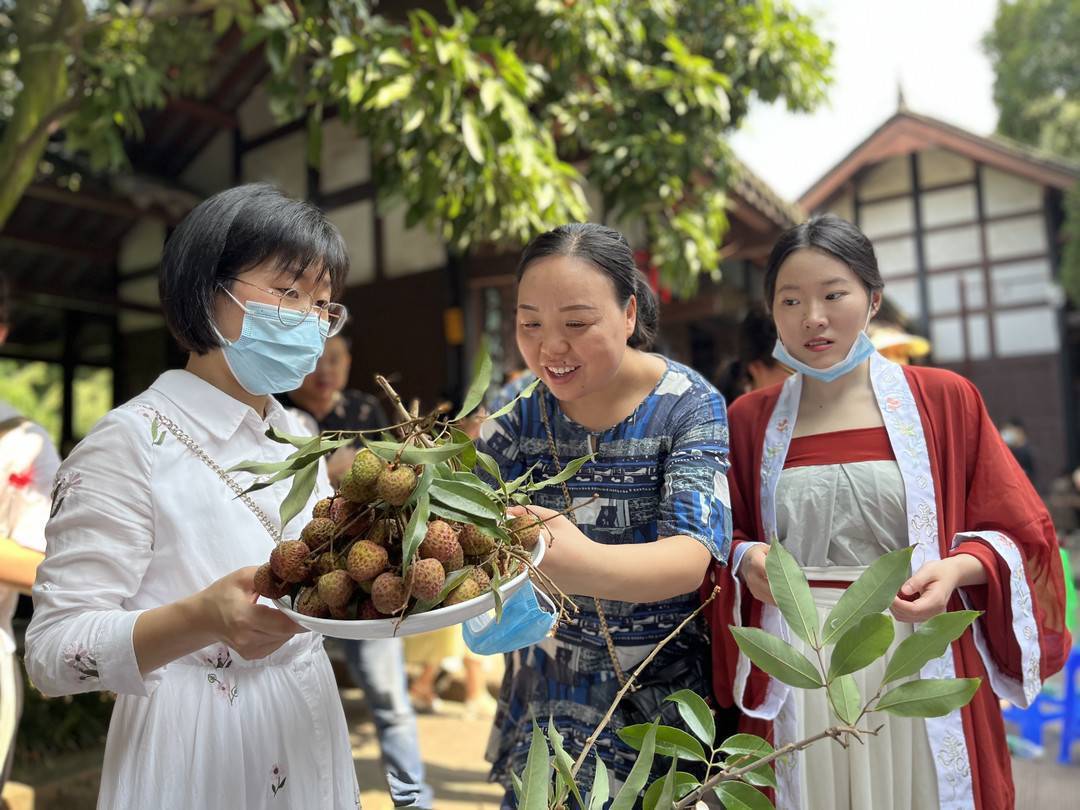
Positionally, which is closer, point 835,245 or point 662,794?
point 662,794

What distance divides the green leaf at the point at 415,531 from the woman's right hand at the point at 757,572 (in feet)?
3.00

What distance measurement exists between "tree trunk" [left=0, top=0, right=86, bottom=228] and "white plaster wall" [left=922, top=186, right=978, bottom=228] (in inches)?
590

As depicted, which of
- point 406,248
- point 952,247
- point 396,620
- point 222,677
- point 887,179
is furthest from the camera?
point 887,179

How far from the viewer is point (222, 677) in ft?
4.47

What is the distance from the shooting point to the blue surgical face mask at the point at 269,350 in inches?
56.5

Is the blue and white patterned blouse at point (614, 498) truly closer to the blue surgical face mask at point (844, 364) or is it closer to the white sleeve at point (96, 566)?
the blue surgical face mask at point (844, 364)

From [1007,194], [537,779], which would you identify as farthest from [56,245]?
[1007,194]

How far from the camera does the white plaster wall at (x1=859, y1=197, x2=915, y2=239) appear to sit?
15203 millimetres

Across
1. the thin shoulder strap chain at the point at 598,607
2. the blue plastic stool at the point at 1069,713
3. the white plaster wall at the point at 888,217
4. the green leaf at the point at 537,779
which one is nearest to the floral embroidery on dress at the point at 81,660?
the green leaf at the point at 537,779

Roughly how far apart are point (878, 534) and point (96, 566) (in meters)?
1.57

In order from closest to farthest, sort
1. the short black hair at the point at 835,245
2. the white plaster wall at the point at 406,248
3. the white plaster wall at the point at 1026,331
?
the short black hair at the point at 835,245 < the white plaster wall at the point at 406,248 < the white plaster wall at the point at 1026,331

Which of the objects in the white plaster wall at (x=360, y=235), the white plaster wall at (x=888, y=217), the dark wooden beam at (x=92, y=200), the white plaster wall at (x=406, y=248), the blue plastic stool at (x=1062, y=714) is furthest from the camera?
the white plaster wall at (x=888, y=217)

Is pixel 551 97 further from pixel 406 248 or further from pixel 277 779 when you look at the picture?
pixel 277 779

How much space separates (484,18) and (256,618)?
470 cm
